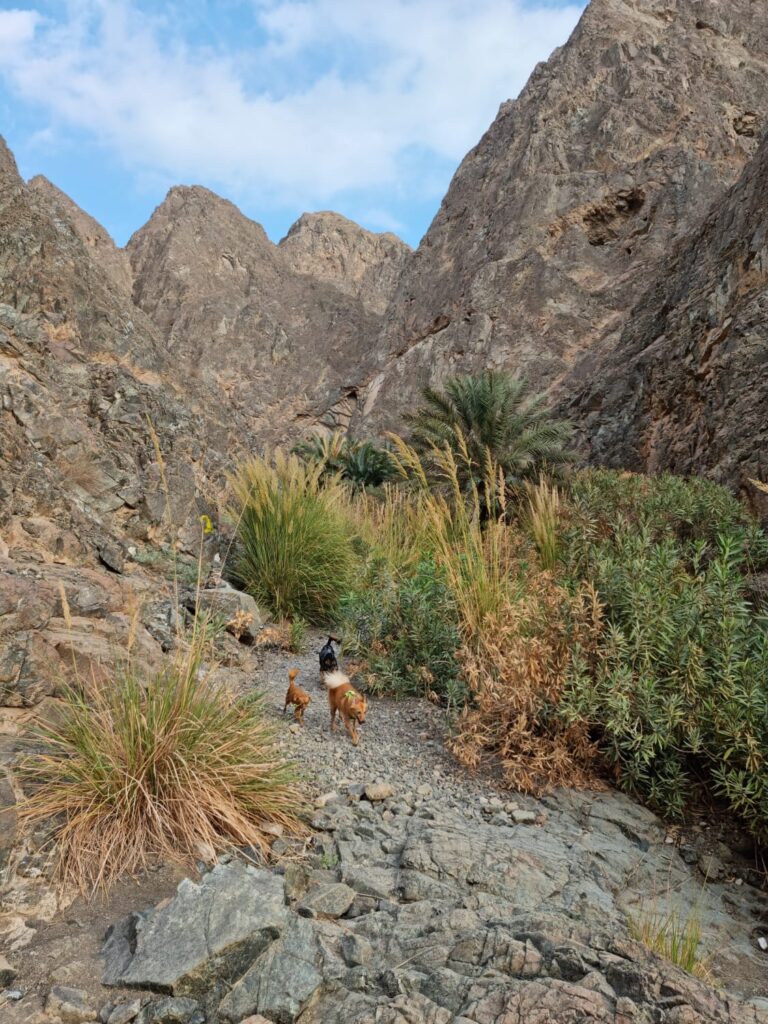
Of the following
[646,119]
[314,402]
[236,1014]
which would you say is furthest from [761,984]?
[314,402]

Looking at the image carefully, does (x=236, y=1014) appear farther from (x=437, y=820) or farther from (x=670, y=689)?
(x=670, y=689)

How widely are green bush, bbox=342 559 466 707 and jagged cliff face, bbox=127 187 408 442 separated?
2857 cm

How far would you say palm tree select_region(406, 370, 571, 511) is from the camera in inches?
440

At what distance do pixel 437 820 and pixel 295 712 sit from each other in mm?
1225

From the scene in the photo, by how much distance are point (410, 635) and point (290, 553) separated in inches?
75.7

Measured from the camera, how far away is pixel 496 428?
11.7 m

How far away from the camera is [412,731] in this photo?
3945 mm

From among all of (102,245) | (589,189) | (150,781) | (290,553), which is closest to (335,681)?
(150,781)

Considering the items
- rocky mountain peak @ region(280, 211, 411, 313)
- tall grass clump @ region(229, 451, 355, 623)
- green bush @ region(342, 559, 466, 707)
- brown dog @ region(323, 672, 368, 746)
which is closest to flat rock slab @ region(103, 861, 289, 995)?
brown dog @ region(323, 672, 368, 746)

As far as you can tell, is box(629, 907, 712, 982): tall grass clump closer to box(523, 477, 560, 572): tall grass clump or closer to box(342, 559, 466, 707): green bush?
box(342, 559, 466, 707): green bush

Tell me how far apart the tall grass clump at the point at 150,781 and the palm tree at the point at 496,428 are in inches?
313

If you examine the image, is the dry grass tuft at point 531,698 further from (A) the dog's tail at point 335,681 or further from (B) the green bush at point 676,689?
(A) the dog's tail at point 335,681

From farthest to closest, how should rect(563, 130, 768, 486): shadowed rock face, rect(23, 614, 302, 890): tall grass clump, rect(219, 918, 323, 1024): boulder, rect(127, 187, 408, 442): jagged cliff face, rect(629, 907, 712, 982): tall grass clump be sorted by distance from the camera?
1. rect(127, 187, 408, 442): jagged cliff face
2. rect(563, 130, 768, 486): shadowed rock face
3. rect(23, 614, 302, 890): tall grass clump
4. rect(629, 907, 712, 982): tall grass clump
5. rect(219, 918, 323, 1024): boulder

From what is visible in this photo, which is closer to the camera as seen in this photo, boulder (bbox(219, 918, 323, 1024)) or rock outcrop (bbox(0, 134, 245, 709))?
boulder (bbox(219, 918, 323, 1024))
